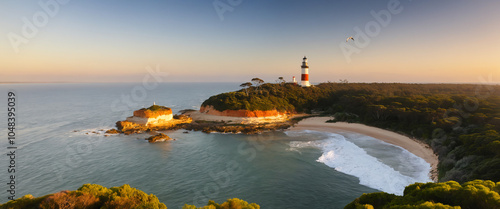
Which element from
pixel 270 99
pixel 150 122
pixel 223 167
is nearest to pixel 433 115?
pixel 223 167

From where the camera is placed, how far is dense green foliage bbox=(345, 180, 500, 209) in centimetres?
929

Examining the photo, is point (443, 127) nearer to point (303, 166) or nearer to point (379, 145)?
point (379, 145)

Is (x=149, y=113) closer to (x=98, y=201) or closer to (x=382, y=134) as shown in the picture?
(x=98, y=201)

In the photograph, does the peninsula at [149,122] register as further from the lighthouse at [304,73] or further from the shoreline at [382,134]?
the lighthouse at [304,73]

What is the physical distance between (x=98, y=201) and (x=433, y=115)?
1870 inches

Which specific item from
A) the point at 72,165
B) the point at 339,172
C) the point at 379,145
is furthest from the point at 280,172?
the point at 72,165

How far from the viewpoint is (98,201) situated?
11.4 metres

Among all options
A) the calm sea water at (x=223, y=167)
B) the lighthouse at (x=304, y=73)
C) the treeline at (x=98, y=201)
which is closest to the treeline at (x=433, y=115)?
the calm sea water at (x=223, y=167)

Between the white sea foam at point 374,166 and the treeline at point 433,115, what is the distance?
7.25 ft

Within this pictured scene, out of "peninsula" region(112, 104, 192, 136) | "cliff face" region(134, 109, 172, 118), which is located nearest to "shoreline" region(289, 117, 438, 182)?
"peninsula" region(112, 104, 192, 136)

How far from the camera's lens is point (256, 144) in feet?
119

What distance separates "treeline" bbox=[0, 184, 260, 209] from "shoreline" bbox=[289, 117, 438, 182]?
2172 centimetres

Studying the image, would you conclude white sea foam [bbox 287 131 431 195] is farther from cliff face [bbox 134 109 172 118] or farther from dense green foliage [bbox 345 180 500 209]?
cliff face [bbox 134 109 172 118]

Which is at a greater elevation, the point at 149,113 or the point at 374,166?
the point at 149,113
